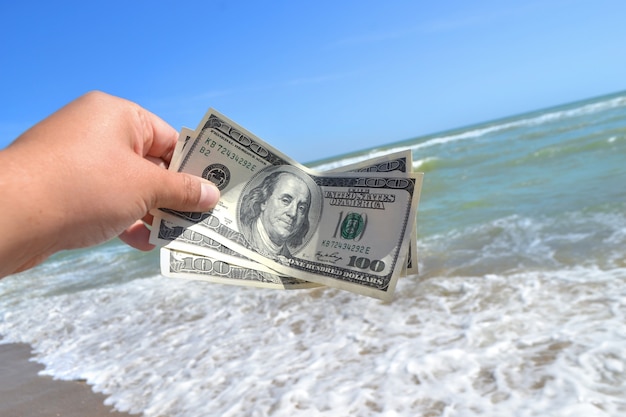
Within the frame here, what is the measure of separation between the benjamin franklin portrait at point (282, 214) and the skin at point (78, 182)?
32cm

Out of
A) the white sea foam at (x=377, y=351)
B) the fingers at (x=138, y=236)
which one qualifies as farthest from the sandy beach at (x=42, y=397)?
the fingers at (x=138, y=236)

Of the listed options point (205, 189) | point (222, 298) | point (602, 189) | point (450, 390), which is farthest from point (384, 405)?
point (602, 189)

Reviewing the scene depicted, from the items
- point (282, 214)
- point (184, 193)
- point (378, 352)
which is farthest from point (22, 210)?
point (378, 352)

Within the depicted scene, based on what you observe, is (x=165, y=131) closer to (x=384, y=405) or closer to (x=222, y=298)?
(x=384, y=405)

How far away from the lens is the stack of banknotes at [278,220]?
65.8 inches

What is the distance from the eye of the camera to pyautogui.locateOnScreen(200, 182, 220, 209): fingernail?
1.61m

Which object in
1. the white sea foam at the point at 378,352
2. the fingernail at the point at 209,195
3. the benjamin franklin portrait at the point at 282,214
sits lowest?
the white sea foam at the point at 378,352

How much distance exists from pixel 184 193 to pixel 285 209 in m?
0.40

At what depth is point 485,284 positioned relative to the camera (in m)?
3.18

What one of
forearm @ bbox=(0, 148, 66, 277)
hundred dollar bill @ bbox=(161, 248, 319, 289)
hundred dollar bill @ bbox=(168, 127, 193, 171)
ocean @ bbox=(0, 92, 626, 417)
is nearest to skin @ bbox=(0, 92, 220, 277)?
forearm @ bbox=(0, 148, 66, 277)

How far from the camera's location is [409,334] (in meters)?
2.61

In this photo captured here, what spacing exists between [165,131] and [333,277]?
79 centimetres

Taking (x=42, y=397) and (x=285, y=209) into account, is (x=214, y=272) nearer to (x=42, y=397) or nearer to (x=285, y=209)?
(x=285, y=209)

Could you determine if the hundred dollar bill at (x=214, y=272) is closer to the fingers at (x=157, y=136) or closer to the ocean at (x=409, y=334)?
the fingers at (x=157, y=136)
